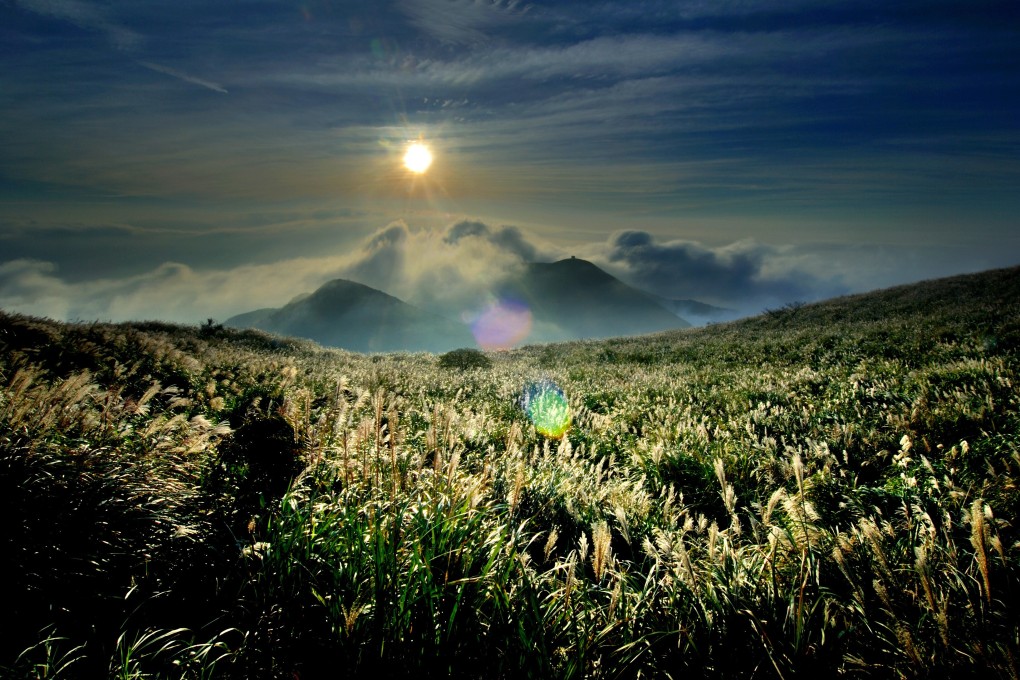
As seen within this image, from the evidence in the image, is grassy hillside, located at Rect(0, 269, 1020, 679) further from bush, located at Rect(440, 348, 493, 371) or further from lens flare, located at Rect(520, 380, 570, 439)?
bush, located at Rect(440, 348, 493, 371)

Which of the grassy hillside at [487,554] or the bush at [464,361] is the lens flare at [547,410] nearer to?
the grassy hillside at [487,554]

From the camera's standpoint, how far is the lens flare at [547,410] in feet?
24.0

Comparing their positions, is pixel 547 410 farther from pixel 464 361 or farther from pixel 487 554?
pixel 464 361

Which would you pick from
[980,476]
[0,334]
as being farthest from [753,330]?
[0,334]

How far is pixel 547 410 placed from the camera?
330 inches

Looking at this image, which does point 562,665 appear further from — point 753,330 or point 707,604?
point 753,330

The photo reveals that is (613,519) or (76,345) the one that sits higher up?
(76,345)

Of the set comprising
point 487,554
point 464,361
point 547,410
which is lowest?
point 487,554

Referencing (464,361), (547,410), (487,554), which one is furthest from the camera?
(464,361)

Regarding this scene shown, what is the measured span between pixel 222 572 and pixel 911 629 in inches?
143

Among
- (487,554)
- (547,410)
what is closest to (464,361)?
(547,410)

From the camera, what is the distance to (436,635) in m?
2.07

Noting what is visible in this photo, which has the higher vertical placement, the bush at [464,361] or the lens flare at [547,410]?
the bush at [464,361]

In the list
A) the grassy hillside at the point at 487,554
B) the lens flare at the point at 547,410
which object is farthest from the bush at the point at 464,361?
the grassy hillside at the point at 487,554
